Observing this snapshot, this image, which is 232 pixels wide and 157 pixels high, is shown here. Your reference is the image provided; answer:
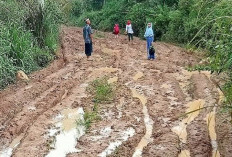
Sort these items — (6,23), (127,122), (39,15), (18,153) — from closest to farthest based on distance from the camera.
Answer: (18,153)
(127,122)
(6,23)
(39,15)

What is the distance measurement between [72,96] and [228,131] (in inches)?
161

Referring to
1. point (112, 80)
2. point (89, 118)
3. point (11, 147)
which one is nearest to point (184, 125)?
point (89, 118)

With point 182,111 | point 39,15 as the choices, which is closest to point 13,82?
point 39,15

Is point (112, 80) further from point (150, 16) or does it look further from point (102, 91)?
point (150, 16)

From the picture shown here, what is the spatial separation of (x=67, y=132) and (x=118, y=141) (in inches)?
46.0

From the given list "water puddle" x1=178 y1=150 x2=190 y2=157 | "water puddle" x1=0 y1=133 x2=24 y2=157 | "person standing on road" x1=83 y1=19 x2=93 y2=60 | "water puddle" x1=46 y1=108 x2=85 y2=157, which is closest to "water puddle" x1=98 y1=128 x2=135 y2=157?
"water puddle" x1=46 y1=108 x2=85 y2=157

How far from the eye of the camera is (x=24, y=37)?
43.0 feet

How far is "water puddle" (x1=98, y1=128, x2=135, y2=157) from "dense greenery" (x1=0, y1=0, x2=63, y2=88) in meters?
4.63

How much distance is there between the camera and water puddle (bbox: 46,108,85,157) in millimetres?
7175

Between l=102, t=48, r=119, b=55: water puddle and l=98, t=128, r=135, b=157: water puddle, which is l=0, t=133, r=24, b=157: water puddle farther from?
l=102, t=48, r=119, b=55: water puddle

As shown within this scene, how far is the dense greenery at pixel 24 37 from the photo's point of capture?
1159cm

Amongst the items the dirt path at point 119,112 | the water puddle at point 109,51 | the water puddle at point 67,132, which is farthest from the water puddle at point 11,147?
the water puddle at point 109,51

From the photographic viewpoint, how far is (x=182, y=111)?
8.71m

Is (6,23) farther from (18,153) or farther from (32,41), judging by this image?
(18,153)
